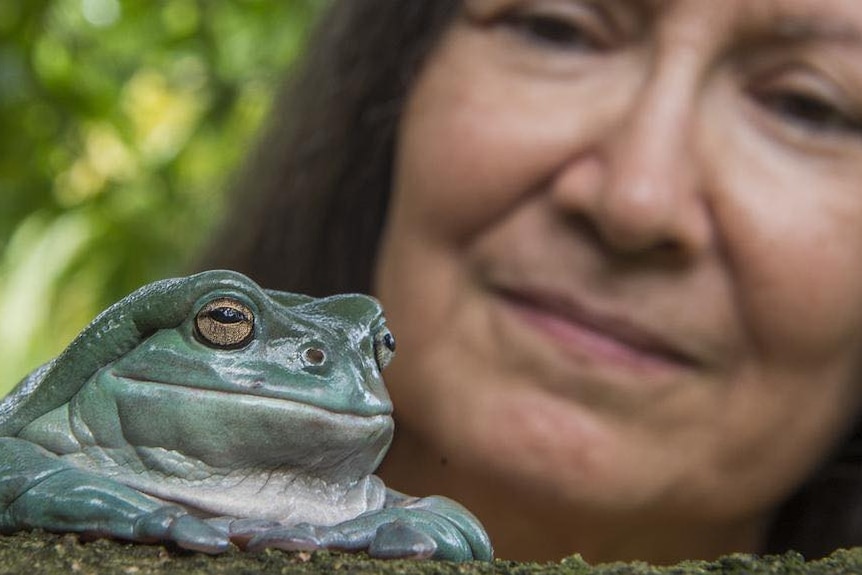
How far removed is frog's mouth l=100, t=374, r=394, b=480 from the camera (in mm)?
961

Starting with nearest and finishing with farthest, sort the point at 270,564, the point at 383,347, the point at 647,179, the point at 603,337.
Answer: the point at 270,564 → the point at 383,347 → the point at 647,179 → the point at 603,337

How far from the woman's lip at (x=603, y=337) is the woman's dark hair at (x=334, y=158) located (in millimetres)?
683

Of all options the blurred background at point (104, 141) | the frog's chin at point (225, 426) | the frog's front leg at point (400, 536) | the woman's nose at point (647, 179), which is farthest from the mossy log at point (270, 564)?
the blurred background at point (104, 141)

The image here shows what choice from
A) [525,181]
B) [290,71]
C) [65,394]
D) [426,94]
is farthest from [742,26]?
[290,71]

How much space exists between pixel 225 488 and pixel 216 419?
64mm

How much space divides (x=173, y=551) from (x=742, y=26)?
1444 millimetres

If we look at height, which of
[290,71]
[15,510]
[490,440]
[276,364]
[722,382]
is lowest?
[490,440]

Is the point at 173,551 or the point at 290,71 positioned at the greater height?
the point at 290,71

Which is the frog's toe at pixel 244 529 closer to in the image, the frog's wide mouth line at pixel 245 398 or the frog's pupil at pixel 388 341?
the frog's wide mouth line at pixel 245 398

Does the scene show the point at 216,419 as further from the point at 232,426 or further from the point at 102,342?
the point at 102,342

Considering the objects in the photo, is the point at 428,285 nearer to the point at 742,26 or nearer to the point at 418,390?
the point at 418,390

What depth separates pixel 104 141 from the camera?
3.53m

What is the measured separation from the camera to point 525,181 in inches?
77.6

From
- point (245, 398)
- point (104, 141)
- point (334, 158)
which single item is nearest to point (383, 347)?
point (245, 398)
